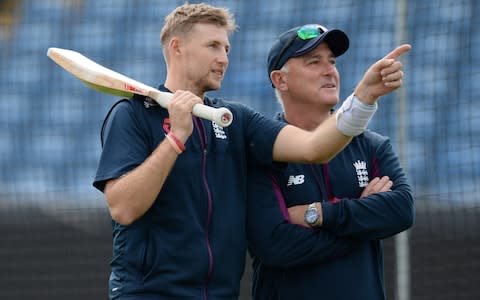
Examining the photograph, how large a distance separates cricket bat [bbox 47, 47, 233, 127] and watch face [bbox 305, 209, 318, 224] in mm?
555

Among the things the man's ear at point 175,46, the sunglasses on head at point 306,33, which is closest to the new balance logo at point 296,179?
the sunglasses on head at point 306,33

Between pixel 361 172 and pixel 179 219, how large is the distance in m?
0.79

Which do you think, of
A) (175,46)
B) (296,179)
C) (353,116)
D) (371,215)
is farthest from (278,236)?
(175,46)

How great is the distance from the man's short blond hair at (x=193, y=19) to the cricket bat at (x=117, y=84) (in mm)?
241

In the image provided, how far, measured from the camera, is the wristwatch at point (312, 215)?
3.70m

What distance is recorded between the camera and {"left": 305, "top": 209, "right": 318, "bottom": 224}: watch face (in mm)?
3699

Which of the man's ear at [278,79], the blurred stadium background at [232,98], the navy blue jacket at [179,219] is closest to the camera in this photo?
the navy blue jacket at [179,219]

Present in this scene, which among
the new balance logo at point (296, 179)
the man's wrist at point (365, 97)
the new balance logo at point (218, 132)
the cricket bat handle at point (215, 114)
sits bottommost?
the new balance logo at point (296, 179)

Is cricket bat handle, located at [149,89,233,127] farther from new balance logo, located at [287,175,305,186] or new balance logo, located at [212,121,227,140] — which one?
new balance logo, located at [287,175,305,186]

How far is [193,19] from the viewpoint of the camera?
12.1 feet

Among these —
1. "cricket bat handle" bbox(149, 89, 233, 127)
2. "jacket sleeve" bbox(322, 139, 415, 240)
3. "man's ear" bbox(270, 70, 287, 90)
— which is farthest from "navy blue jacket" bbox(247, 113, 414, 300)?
"cricket bat handle" bbox(149, 89, 233, 127)

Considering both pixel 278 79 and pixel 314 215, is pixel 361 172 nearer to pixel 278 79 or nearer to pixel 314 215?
pixel 314 215

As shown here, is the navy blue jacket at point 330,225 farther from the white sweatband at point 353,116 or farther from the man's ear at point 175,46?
the man's ear at point 175,46

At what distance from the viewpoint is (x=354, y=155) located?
386 centimetres
